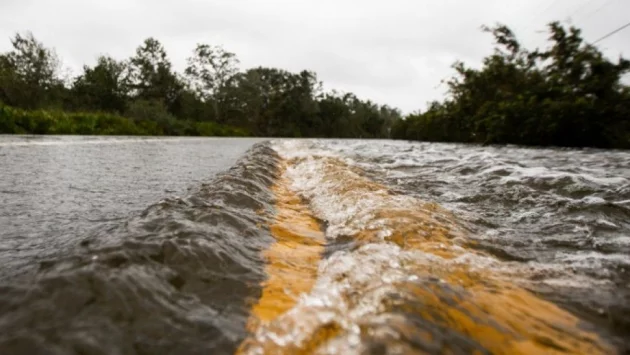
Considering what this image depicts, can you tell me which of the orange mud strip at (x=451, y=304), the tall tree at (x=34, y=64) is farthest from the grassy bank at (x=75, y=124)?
the orange mud strip at (x=451, y=304)

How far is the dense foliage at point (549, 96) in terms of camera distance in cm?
1196

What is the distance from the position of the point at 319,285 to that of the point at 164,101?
4480 cm

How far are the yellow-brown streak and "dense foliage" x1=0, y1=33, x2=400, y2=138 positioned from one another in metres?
13.3

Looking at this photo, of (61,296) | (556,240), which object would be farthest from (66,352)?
(556,240)

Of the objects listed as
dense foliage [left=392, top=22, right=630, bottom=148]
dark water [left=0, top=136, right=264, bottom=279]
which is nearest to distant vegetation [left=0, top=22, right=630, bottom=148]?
dense foliage [left=392, top=22, right=630, bottom=148]

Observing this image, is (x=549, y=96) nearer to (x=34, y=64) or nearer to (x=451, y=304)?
(x=451, y=304)

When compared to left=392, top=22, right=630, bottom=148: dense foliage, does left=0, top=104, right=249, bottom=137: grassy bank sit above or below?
below

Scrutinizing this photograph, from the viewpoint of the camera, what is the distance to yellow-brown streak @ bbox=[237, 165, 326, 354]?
1.07 metres

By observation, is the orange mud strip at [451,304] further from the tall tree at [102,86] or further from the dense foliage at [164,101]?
the tall tree at [102,86]

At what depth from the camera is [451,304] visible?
1068 millimetres

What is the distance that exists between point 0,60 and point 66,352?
1446 inches

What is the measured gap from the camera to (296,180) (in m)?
4.30

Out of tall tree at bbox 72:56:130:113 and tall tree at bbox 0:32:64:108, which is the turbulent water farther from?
tall tree at bbox 72:56:130:113

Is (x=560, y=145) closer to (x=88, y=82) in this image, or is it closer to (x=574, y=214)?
(x=574, y=214)
